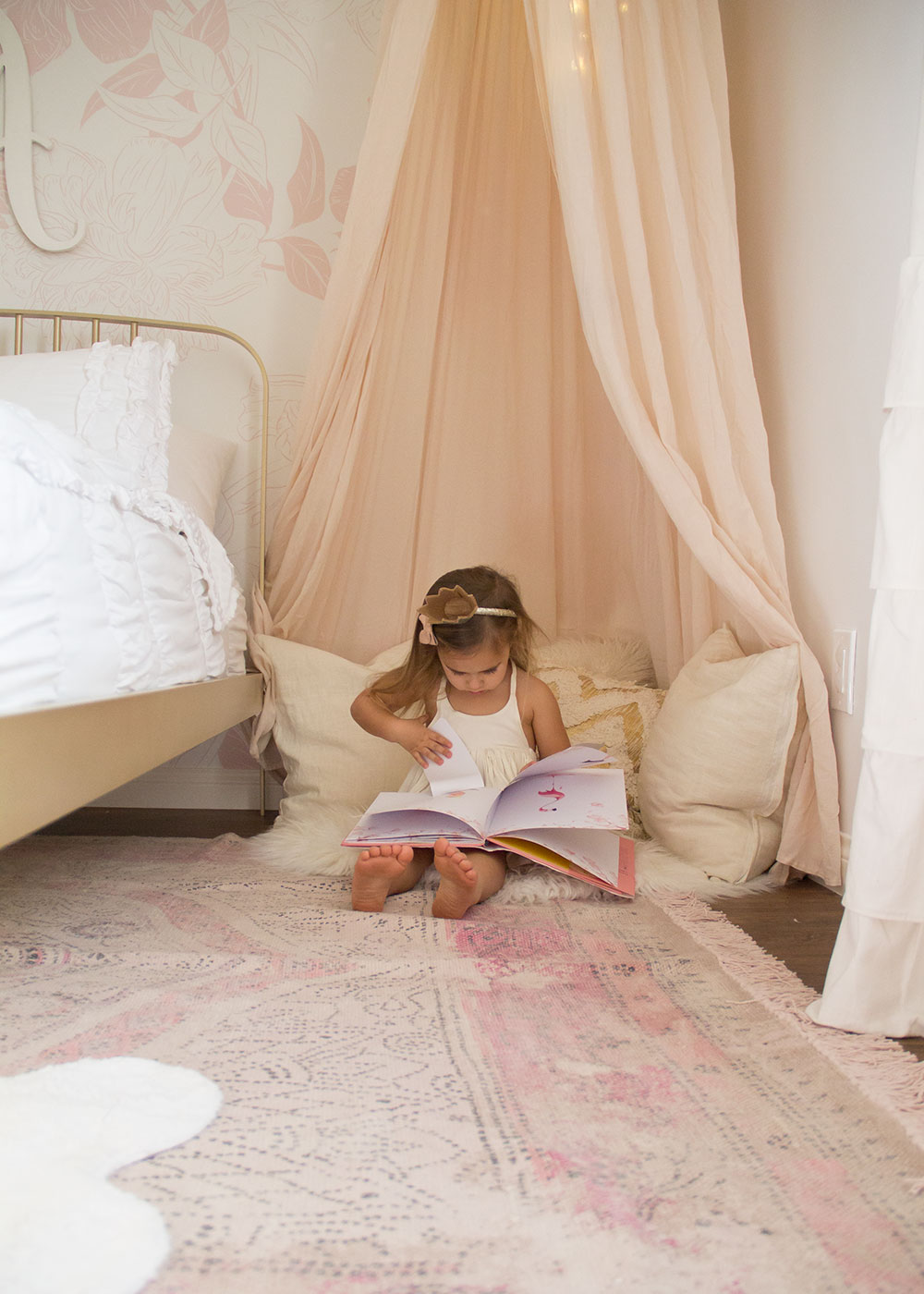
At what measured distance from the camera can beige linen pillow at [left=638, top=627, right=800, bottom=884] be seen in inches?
63.6

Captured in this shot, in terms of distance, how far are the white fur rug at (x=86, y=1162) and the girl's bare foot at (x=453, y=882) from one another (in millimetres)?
539

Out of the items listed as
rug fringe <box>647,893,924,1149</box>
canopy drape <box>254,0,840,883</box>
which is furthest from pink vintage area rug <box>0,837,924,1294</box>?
canopy drape <box>254,0,840,883</box>

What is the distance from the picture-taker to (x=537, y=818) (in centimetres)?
148

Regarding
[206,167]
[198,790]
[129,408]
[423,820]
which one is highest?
[206,167]

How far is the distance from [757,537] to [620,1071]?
990 mm

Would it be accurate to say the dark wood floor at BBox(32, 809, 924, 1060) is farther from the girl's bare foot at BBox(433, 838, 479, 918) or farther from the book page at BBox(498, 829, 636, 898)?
the girl's bare foot at BBox(433, 838, 479, 918)

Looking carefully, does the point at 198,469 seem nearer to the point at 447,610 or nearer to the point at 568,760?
the point at 447,610

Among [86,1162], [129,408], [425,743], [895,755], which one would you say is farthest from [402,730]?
[86,1162]

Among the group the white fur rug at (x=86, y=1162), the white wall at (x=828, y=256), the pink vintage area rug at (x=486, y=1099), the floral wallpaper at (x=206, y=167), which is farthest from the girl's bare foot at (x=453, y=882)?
the floral wallpaper at (x=206, y=167)

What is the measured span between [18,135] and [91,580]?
174cm

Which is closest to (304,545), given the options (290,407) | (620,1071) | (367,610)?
(367,610)

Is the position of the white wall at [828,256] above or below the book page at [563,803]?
above

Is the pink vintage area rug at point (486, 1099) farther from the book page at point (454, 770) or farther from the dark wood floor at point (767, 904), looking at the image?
the book page at point (454, 770)

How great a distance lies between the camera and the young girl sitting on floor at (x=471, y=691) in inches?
67.0
